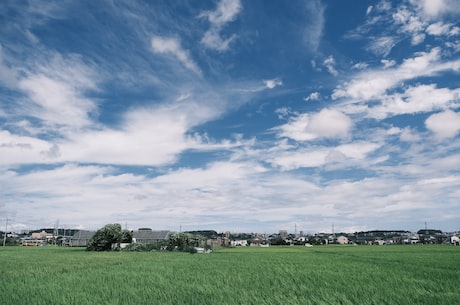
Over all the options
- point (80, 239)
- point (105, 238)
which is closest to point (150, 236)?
point (80, 239)

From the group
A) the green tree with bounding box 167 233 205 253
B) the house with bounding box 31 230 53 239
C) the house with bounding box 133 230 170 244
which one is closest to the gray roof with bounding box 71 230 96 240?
the house with bounding box 133 230 170 244

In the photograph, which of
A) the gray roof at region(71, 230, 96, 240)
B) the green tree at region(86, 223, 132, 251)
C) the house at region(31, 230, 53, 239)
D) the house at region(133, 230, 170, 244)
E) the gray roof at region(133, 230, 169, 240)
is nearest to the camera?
the green tree at region(86, 223, 132, 251)

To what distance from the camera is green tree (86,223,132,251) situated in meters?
58.1

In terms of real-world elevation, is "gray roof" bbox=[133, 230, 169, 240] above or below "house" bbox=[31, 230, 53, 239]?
above

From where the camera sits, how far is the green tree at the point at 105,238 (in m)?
58.1

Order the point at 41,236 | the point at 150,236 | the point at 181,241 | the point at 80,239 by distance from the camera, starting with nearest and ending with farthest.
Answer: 1. the point at 181,241
2. the point at 150,236
3. the point at 80,239
4. the point at 41,236

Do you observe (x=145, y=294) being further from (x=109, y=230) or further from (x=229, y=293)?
(x=109, y=230)

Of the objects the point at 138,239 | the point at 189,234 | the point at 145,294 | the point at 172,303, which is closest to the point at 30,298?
the point at 145,294

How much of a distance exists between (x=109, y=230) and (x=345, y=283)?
51.8 m

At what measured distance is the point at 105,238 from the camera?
58.4 m

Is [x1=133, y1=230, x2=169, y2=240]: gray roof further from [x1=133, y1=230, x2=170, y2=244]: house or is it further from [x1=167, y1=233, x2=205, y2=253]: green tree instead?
[x1=167, y1=233, x2=205, y2=253]: green tree

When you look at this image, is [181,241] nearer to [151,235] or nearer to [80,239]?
[151,235]

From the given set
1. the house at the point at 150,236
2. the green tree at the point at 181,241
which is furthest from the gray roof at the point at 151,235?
the green tree at the point at 181,241

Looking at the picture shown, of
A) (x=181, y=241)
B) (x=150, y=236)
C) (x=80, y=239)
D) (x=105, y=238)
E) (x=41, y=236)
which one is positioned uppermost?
(x=105, y=238)
